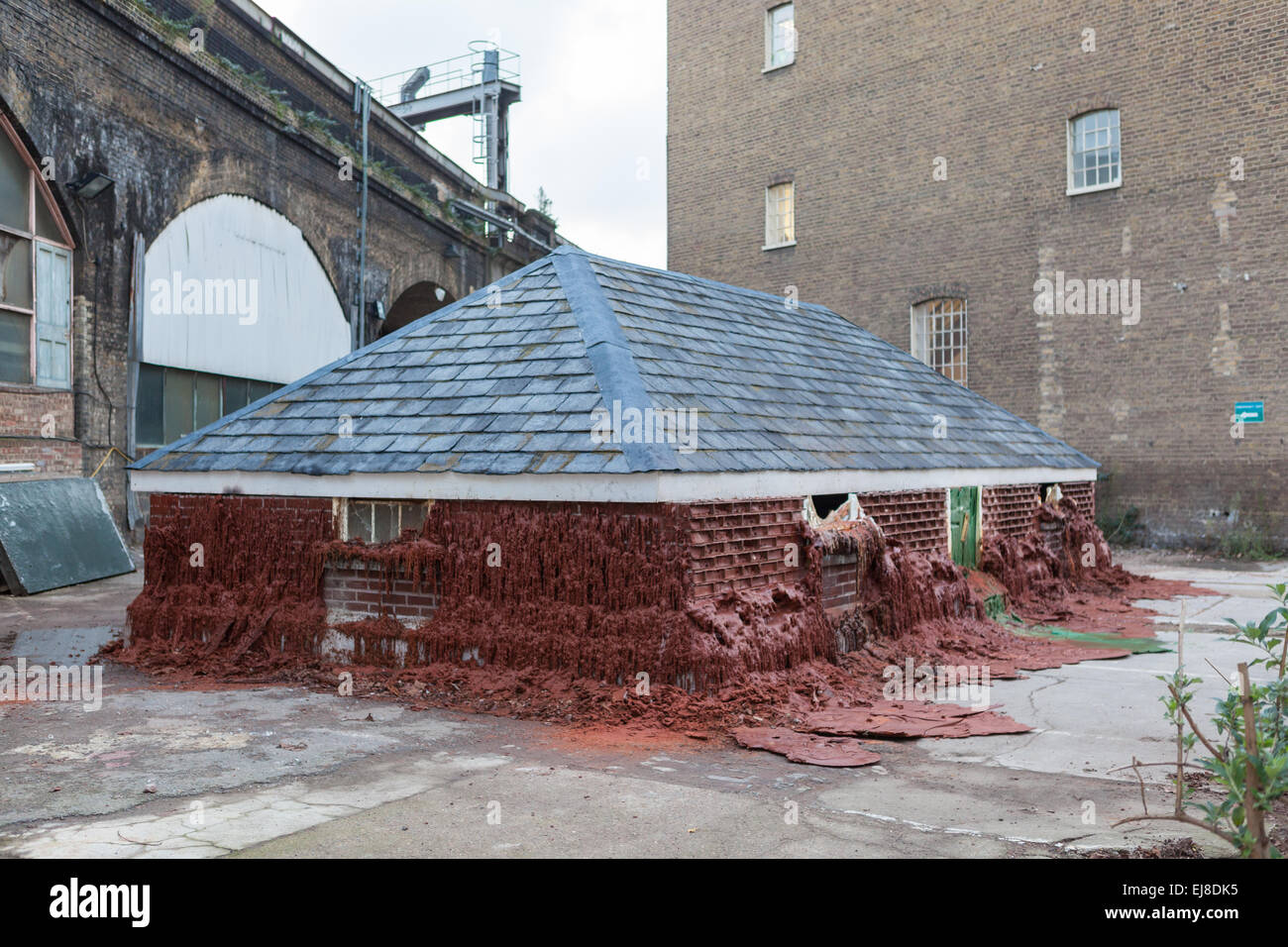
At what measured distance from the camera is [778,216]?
26.4m

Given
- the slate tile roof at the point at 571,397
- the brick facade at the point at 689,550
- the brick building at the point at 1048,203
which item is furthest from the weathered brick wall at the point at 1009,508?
the brick building at the point at 1048,203

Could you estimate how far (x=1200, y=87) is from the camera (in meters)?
19.7

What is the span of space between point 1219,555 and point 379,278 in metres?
18.9

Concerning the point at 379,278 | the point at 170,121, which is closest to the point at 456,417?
the point at 170,121

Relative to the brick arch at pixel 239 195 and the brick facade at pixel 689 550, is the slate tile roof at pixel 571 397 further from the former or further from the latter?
the brick arch at pixel 239 195

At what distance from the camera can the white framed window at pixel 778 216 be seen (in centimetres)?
2619

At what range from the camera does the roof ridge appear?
300 inches

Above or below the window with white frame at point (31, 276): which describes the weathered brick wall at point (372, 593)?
below

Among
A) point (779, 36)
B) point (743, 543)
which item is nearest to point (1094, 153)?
point (779, 36)

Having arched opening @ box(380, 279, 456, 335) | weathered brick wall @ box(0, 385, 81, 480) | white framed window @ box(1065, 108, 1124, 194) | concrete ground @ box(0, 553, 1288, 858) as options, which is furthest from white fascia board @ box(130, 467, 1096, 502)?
arched opening @ box(380, 279, 456, 335)

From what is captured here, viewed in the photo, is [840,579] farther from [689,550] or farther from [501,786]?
[501,786]

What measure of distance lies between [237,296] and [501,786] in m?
16.4

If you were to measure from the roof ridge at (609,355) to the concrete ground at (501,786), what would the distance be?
198cm
